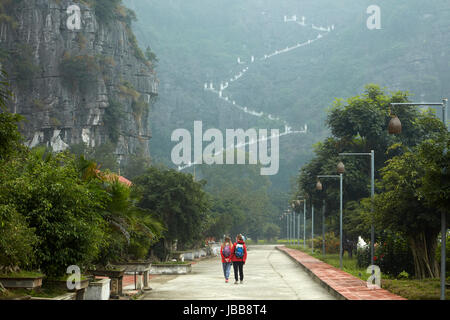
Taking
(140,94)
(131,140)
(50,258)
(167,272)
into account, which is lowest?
(167,272)

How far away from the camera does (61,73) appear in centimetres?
7950

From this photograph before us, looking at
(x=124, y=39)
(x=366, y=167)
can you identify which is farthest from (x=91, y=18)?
(x=366, y=167)

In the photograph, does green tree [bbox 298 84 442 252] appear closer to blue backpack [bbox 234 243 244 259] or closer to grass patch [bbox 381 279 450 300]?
blue backpack [bbox 234 243 244 259]

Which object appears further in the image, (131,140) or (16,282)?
(131,140)

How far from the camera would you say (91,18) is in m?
83.6

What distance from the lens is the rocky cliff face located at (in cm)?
7625

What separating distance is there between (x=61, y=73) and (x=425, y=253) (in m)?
63.0

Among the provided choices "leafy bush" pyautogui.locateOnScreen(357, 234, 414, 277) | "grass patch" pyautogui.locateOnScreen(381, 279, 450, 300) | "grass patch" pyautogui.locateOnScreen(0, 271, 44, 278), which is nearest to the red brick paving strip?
"grass patch" pyautogui.locateOnScreen(381, 279, 450, 300)

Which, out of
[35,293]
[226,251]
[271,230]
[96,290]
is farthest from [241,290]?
[271,230]

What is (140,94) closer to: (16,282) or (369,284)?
(369,284)

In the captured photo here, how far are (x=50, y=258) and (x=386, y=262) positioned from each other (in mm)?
16653

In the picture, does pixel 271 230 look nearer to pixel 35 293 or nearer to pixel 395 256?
pixel 395 256

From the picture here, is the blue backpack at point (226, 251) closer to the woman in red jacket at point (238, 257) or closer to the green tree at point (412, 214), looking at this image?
the woman in red jacket at point (238, 257)

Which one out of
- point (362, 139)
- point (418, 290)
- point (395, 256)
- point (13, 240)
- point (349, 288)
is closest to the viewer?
point (13, 240)
